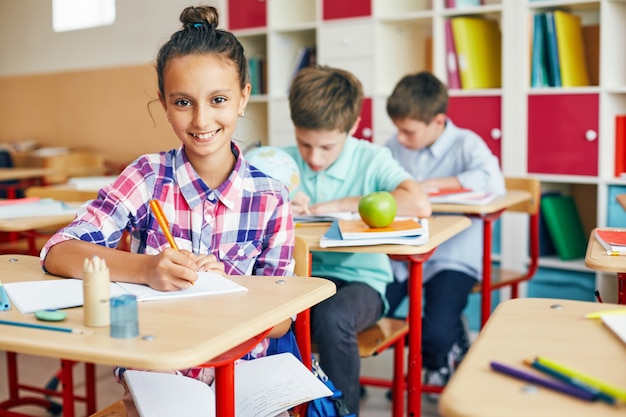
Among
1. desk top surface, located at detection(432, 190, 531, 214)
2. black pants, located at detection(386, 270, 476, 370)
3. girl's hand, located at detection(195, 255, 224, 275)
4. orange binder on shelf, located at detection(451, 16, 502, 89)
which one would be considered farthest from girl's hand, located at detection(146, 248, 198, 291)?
orange binder on shelf, located at detection(451, 16, 502, 89)

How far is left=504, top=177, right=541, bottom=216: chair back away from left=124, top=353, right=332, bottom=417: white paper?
1.71m

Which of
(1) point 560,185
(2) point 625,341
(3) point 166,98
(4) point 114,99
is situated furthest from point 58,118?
(2) point 625,341

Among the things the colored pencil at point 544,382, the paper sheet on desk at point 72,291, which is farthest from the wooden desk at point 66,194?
the colored pencil at point 544,382

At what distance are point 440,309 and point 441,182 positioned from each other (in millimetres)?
527

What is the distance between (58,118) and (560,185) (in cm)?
400

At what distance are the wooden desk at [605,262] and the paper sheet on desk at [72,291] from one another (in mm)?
677

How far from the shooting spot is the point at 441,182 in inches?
119

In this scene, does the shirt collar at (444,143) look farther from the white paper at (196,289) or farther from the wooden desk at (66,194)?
the white paper at (196,289)

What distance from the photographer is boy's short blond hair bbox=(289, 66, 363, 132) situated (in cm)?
241

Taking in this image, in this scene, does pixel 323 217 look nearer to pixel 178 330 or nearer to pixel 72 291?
pixel 72 291

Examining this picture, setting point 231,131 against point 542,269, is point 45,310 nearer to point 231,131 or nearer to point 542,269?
point 231,131

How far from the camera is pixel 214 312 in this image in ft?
3.81

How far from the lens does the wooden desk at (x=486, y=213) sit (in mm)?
2562

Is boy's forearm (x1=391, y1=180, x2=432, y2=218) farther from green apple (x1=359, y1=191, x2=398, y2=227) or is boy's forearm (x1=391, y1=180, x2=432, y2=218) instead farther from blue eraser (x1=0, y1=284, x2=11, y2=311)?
blue eraser (x1=0, y1=284, x2=11, y2=311)
